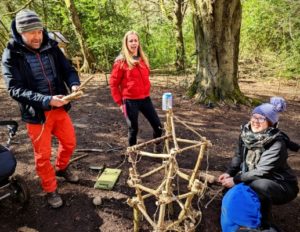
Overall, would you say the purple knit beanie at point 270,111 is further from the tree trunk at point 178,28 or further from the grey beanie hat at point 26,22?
the tree trunk at point 178,28

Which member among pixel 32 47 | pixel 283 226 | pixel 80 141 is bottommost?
pixel 283 226

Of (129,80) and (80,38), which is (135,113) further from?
(80,38)

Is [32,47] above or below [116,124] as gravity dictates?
above

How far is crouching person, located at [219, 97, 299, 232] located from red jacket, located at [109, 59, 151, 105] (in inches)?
59.0

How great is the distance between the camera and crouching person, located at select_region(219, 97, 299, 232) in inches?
109

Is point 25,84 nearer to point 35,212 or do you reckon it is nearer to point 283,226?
point 35,212

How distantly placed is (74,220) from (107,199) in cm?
45

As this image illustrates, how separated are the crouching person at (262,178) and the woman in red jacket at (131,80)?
4.89ft

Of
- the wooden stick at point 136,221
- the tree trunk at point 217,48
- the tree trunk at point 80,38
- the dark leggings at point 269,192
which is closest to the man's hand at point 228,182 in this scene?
the dark leggings at point 269,192

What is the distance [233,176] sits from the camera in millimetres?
3311

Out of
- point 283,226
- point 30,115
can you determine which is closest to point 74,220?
point 30,115

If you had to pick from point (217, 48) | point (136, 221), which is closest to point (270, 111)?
point (136, 221)

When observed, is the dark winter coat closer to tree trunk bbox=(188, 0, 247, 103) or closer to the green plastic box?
the green plastic box

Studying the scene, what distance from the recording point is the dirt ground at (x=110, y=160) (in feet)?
10.3
